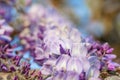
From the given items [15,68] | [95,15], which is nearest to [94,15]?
[95,15]

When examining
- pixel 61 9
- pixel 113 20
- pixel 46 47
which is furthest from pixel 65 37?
pixel 61 9

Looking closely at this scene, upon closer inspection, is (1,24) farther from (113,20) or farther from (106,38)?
(113,20)

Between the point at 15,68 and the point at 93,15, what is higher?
the point at 93,15

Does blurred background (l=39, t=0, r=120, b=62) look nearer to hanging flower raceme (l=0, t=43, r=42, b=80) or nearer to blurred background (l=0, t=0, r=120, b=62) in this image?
blurred background (l=0, t=0, r=120, b=62)

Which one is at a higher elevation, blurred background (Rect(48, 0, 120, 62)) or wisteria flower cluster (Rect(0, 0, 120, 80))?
blurred background (Rect(48, 0, 120, 62))

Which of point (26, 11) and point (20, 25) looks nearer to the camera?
point (20, 25)

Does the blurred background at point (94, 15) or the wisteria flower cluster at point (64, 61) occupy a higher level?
the blurred background at point (94, 15)

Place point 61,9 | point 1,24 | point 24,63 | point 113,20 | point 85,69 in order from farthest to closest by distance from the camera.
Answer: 1. point 61,9
2. point 113,20
3. point 1,24
4. point 24,63
5. point 85,69

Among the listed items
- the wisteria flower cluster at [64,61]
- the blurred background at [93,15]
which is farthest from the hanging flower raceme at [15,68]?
the blurred background at [93,15]

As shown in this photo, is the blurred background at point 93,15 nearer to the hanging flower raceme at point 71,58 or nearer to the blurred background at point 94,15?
the blurred background at point 94,15

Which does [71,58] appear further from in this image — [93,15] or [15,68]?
[93,15]

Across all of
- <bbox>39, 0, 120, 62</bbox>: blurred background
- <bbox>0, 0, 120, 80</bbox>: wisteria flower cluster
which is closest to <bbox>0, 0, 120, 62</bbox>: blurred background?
<bbox>39, 0, 120, 62</bbox>: blurred background
